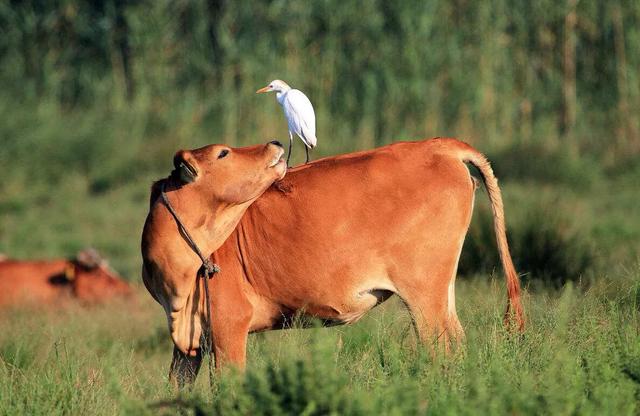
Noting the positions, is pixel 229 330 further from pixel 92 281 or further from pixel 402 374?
pixel 92 281

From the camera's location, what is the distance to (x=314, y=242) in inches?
266

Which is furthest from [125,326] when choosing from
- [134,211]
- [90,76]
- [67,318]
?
[90,76]

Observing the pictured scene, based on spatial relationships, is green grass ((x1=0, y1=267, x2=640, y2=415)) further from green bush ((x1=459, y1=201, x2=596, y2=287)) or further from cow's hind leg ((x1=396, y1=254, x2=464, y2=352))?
green bush ((x1=459, y1=201, x2=596, y2=287))

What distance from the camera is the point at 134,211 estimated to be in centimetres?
1841

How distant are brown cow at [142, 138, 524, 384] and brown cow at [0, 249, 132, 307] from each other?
6.01m

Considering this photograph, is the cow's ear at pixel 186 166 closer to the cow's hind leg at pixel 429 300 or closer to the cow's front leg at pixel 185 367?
the cow's front leg at pixel 185 367

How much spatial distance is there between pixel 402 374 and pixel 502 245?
1408 millimetres

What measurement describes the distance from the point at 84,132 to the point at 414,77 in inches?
234

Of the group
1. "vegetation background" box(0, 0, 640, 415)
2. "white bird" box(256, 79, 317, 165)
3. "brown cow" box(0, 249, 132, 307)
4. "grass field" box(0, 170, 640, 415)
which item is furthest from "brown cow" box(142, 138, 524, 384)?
"vegetation background" box(0, 0, 640, 415)

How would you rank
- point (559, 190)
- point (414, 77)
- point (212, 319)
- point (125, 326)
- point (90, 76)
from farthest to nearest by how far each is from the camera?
point (90, 76)
point (414, 77)
point (559, 190)
point (125, 326)
point (212, 319)

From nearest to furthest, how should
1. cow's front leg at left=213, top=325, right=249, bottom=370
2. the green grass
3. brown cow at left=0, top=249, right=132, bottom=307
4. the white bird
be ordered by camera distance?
1. the green grass
2. cow's front leg at left=213, top=325, right=249, bottom=370
3. the white bird
4. brown cow at left=0, top=249, right=132, bottom=307

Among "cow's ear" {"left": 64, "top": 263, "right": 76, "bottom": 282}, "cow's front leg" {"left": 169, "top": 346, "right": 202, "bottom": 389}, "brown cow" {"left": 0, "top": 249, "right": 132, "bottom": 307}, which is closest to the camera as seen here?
"cow's front leg" {"left": 169, "top": 346, "right": 202, "bottom": 389}

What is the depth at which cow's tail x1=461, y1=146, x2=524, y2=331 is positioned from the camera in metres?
6.66

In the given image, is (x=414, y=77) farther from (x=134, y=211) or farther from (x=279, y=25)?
(x=134, y=211)
